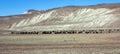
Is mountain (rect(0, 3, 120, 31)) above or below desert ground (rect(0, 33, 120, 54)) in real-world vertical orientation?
below

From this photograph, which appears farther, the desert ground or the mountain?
the mountain

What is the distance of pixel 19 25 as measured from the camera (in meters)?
126

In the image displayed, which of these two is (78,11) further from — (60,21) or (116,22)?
(116,22)

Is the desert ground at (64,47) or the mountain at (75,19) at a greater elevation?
the desert ground at (64,47)

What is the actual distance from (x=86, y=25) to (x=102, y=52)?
208 ft

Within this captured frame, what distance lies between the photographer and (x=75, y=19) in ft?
363

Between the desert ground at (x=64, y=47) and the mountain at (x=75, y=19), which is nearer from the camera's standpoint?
the desert ground at (x=64, y=47)

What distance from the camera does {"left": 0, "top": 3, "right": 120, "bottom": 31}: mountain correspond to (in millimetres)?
94019

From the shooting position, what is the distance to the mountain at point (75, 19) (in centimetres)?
9402

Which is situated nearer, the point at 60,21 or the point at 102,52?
the point at 102,52

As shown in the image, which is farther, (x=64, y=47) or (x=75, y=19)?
(x=75, y=19)

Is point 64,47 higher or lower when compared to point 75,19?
higher

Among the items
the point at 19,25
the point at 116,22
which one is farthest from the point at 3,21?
the point at 116,22

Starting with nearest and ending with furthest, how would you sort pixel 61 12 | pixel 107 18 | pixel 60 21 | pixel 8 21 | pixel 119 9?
pixel 107 18
pixel 119 9
pixel 60 21
pixel 61 12
pixel 8 21
